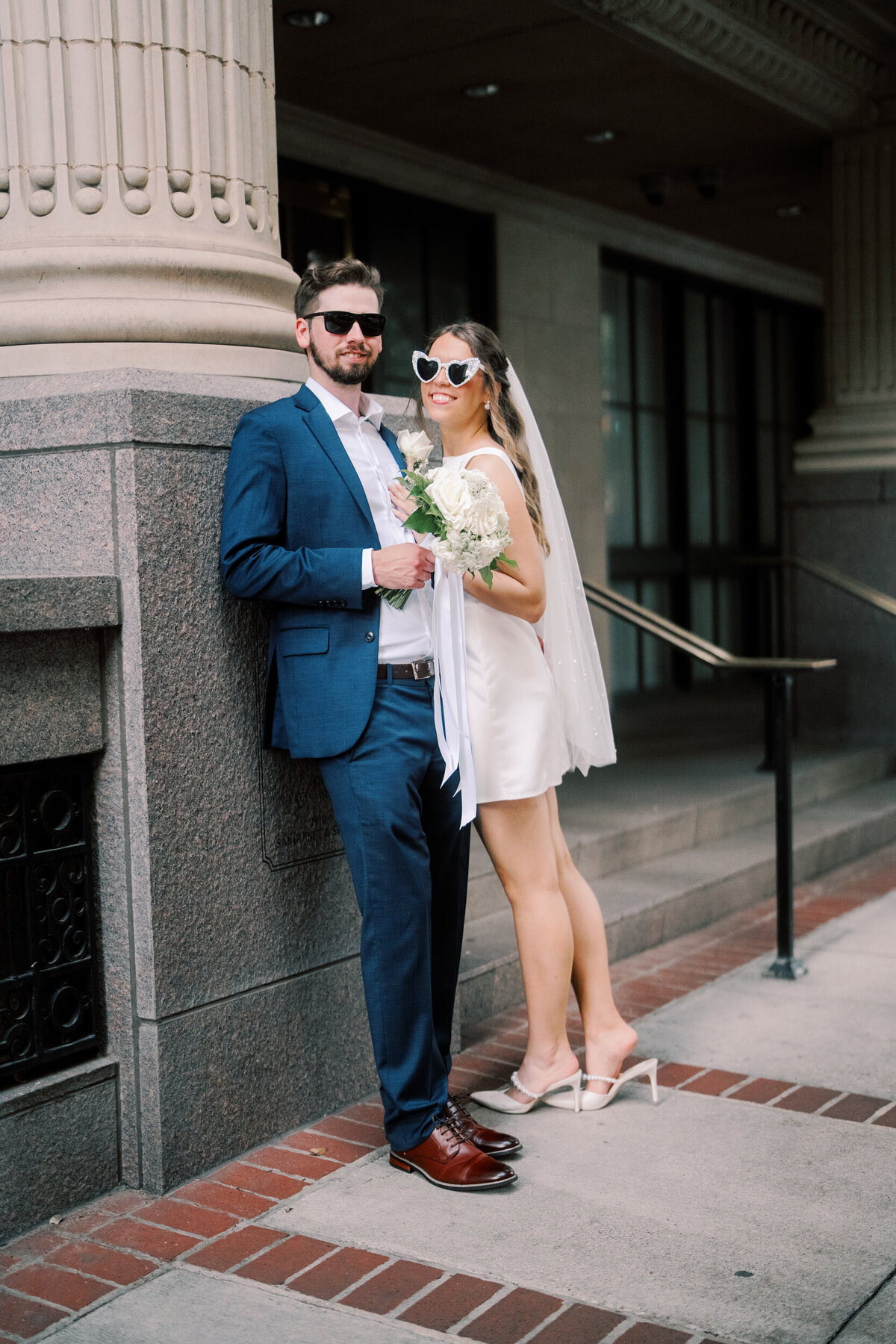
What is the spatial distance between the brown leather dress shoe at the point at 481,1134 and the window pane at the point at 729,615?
379 inches

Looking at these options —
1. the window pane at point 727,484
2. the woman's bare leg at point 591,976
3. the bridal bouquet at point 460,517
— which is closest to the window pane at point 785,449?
the window pane at point 727,484

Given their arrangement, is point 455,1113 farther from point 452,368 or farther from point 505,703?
point 452,368

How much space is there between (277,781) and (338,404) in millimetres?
1000

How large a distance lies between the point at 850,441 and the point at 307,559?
695 cm

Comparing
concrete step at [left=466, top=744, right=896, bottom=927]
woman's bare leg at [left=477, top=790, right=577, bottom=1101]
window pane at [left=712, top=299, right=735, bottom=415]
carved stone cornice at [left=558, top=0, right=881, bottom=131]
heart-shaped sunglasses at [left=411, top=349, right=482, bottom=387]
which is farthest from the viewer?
window pane at [left=712, top=299, right=735, bottom=415]

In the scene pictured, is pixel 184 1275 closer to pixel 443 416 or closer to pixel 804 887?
pixel 443 416

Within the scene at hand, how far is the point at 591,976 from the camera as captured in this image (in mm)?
4078

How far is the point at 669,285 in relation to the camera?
12148mm

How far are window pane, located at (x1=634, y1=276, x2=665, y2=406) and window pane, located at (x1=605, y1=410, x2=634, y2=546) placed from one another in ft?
1.29

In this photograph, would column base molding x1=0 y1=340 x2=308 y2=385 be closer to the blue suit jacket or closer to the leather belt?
the blue suit jacket

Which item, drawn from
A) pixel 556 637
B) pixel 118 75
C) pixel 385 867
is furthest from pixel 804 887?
pixel 118 75

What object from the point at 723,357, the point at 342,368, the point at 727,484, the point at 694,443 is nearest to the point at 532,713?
the point at 342,368

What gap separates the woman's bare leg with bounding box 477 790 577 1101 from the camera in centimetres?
386

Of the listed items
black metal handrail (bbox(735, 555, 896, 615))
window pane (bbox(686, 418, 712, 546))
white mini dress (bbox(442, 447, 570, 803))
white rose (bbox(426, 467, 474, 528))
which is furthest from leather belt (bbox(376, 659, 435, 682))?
window pane (bbox(686, 418, 712, 546))
